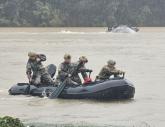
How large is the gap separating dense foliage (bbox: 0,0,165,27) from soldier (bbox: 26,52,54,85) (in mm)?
75247

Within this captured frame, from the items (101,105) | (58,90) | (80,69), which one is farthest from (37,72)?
(101,105)

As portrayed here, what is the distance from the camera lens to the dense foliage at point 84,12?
9912 centimetres

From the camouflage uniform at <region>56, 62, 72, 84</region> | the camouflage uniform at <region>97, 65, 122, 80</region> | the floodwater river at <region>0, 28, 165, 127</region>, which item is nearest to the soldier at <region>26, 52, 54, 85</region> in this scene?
the camouflage uniform at <region>56, 62, 72, 84</region>

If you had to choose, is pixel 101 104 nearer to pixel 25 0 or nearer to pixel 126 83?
pixel 126 83

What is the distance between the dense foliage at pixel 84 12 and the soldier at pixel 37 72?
247ft

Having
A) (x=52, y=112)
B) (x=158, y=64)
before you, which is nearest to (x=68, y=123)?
(x=52, y=112)

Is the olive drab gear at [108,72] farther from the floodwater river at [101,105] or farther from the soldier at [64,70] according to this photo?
the soldier at [64,70]

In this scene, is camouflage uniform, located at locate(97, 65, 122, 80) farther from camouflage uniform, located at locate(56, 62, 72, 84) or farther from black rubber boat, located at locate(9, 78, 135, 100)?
camouflage uniform, located at locate(56, 62, 72, 84)

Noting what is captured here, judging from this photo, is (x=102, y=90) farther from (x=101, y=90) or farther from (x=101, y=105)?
(x=101, y=105)

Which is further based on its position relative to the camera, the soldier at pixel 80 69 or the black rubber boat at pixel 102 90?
the soldier at pixel 80 69

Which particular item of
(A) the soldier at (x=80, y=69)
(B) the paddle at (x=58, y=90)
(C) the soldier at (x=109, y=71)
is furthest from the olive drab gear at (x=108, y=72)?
(B) the paddle at (x=58, y=90)

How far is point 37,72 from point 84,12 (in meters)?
81.4

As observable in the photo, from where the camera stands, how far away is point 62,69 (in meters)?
22.5

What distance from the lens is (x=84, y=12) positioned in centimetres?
10356
